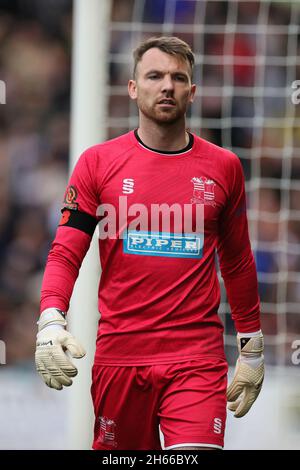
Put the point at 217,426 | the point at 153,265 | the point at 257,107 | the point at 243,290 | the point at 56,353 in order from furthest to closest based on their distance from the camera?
the point at 257,107, the point at 243,290, the point at 153,265, the point at 217,426, the point at 56,353

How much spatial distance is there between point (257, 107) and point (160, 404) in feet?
12.4

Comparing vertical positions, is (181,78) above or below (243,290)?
above

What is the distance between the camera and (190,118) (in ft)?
24.4

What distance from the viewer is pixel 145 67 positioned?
4582 mm

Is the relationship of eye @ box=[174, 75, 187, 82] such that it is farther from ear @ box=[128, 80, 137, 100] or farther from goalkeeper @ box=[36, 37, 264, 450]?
ear @ box=[128, 80, 137, 100]

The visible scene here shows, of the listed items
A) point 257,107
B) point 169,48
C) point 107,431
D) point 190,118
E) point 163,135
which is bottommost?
point 107,431

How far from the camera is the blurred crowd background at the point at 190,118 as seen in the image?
7660mm

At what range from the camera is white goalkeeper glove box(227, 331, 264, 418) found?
4832 millimetres

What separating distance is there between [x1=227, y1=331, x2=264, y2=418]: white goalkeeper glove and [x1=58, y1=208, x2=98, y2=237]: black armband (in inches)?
33.8

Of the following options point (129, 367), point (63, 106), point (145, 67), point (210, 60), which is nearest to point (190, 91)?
point (145, 67)

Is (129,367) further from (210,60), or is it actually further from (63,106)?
(63,106)

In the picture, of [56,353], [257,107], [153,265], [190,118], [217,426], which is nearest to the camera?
[56,353]

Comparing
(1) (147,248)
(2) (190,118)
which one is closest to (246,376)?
(1) (147,248)

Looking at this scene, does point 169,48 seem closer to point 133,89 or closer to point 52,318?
point 133,89
